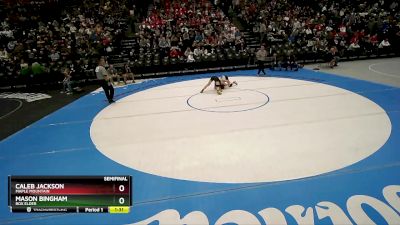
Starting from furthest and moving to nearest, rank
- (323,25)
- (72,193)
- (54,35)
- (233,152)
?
(323,25) < (54,35) < (233,152) < (72,193)

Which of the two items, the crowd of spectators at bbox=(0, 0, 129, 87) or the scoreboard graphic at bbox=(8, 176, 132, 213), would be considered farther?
the crowd of spectators at bbox=(0, 0, 129, 87)

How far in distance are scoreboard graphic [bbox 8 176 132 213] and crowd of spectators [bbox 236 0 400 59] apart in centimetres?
1562

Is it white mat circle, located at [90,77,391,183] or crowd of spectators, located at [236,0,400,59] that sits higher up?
crowd of spectators, located at [236,0,400,59]

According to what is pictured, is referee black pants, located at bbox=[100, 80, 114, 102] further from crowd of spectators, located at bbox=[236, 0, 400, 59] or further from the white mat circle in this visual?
crowd of spectators, located at bbox=[236, 0, 400, 59]

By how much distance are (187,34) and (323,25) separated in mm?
8909

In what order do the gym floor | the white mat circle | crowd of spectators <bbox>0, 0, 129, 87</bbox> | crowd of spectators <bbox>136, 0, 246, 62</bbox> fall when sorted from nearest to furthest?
the gym floor < the white mat circle < crowd of spectators <bbox>0, 0, 129, 87</bbox> < crowd of spectators <bbox>136, 0, 246, 62</bbox>

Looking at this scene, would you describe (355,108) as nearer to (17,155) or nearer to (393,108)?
(393,108)

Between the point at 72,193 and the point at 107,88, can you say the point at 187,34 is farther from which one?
the point at 72,193

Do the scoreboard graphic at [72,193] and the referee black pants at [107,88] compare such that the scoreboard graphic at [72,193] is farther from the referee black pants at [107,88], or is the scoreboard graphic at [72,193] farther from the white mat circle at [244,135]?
the referee black pants at [107,88]

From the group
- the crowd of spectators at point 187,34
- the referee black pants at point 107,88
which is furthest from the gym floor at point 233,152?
the crowd of spectators at point 187,34

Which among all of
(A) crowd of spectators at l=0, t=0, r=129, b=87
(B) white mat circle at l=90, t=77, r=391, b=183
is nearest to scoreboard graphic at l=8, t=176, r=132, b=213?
(B) white mat circle at l=90, t=77, r=391, b=183

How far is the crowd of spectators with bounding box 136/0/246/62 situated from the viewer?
1742cm

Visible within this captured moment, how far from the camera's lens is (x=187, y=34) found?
18344 millimetres

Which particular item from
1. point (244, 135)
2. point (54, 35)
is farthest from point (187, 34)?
point (244, 135)
